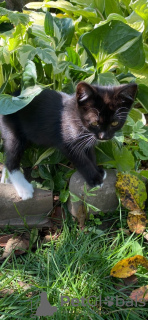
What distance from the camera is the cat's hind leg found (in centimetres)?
223

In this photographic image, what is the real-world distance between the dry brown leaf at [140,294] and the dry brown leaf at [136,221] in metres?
0.41

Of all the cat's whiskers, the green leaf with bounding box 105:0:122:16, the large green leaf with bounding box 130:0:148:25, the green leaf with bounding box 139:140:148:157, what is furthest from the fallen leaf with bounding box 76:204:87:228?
the green leaf with bounding box 105:0:122:16

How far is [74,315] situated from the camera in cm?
157

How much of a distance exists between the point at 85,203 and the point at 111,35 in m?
1.07

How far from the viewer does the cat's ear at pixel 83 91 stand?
177cm

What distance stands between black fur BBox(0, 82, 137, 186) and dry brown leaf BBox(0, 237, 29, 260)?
0.49 meters

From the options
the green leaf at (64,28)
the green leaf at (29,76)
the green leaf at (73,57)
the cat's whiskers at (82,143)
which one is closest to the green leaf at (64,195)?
the cat's whiskers at (82,143)

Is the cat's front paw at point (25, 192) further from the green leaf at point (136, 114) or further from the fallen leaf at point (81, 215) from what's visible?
the green leaf at point (136, 114)

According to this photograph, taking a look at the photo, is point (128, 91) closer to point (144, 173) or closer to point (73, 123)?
point (73, 123)

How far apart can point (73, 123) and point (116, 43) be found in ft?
1.94

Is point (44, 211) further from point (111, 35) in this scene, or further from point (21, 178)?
point (111, 35)

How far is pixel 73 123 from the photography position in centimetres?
204

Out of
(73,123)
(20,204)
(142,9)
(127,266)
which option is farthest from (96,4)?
(127,266)

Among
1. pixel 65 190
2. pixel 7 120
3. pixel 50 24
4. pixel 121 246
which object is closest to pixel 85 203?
pixel 65 190
